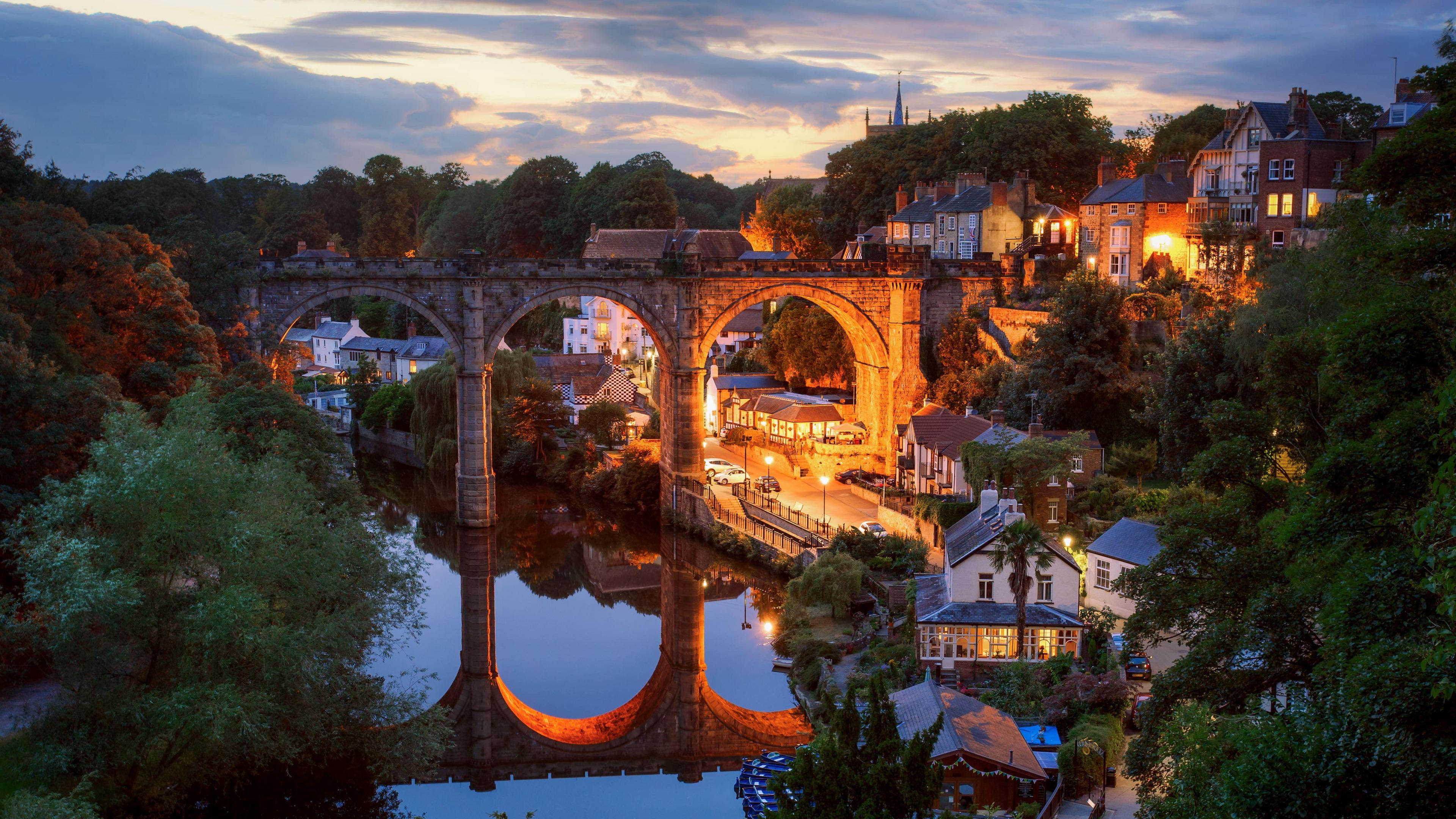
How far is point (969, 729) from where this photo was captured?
67.5ft

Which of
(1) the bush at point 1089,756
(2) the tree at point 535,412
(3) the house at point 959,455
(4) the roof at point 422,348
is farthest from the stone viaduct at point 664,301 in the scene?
(4) the roof at point 422,348

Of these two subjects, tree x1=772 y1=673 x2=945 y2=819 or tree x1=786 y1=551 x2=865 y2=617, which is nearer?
tree x1=772 y1=673 x2=945 y2=819

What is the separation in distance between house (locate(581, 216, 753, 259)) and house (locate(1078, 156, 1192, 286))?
1247 inches

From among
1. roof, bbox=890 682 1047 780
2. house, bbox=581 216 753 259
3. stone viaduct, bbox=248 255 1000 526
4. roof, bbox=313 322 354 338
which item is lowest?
roof, bbox=890 682 1047 780

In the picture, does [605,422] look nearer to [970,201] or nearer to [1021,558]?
[970,201]

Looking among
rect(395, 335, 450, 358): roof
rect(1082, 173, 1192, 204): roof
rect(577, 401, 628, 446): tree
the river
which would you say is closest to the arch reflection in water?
the river

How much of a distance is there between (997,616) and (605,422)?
29539 millimetres

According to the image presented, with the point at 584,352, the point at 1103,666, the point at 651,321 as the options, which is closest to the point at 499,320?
the point at 651,321

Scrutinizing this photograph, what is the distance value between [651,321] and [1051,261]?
17.0 meters

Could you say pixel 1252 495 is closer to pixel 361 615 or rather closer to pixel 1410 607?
pixel 1410 607

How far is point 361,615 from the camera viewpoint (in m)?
22.1

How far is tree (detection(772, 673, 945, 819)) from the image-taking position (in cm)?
1379

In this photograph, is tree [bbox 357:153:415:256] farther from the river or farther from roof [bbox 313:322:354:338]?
the river

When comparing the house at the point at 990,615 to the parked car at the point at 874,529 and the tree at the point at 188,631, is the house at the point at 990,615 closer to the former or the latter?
the parked car at the point at 874,529
